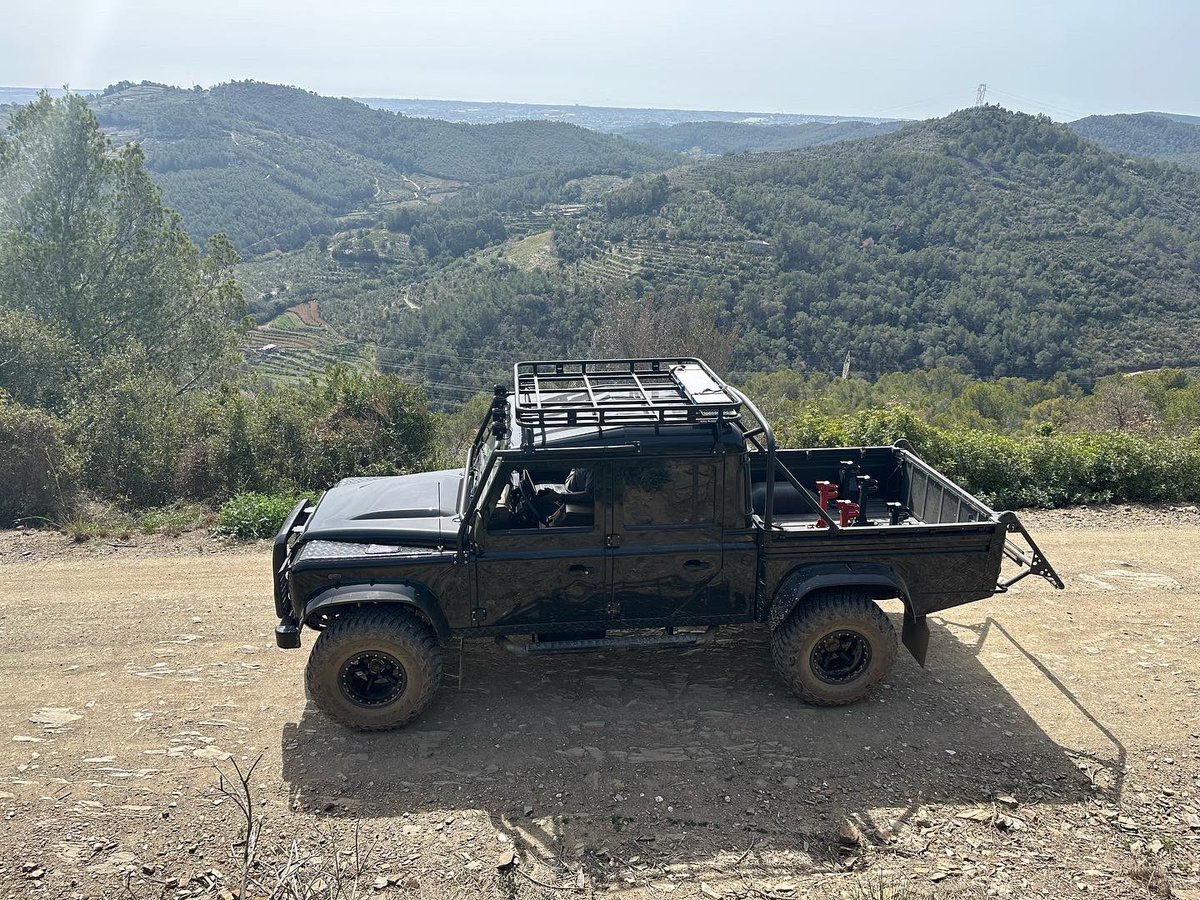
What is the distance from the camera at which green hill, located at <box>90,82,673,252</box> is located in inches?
3765

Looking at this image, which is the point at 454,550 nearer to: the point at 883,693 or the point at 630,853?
the point at 630,853

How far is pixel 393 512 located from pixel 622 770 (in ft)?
8.60

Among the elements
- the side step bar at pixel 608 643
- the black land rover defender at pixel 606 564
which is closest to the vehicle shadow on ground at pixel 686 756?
the black land rover defender at pixel 606 564

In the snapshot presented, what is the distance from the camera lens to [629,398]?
6750 millimetres

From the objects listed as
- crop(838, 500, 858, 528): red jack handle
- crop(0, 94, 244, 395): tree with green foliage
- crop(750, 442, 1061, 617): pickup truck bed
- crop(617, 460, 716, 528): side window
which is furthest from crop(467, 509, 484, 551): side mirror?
crop(0, 94, 244, 395): tree with green foliage

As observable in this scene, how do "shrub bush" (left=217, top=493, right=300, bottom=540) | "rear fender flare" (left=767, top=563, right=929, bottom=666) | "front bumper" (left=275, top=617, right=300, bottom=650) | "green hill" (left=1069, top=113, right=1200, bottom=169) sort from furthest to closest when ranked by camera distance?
"green hill" (left=1069, top=113, right=1200, bottom=169), "shrub bush" (left=217, top=493, right=300, bottom=540), "rear fender flare" (left=767, top=563, right=929, bottom=666), "front bumper" (left=275, top=617, right=300, bottom=650)

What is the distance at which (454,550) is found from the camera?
6219 mm

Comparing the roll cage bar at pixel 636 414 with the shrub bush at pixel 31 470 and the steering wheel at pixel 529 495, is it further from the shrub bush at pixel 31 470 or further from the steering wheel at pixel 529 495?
the shrub bush at pixel 31 470

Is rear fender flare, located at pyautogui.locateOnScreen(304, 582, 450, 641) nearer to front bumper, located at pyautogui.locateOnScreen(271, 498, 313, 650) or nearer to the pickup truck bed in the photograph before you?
front bumper, located at pyautogui.locateOnScreen(271, 498, 313, 650)

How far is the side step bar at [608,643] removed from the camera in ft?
21.0

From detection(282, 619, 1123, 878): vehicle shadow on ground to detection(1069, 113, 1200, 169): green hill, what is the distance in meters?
128

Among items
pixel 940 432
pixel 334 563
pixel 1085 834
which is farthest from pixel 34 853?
pixel 940 432

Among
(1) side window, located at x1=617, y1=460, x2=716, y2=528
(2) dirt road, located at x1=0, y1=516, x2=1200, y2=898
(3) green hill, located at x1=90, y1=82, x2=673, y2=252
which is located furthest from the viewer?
(3) green hill, located at x1=90, y1=82, x2=673, y2=252

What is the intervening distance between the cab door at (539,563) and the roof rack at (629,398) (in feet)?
1.32
